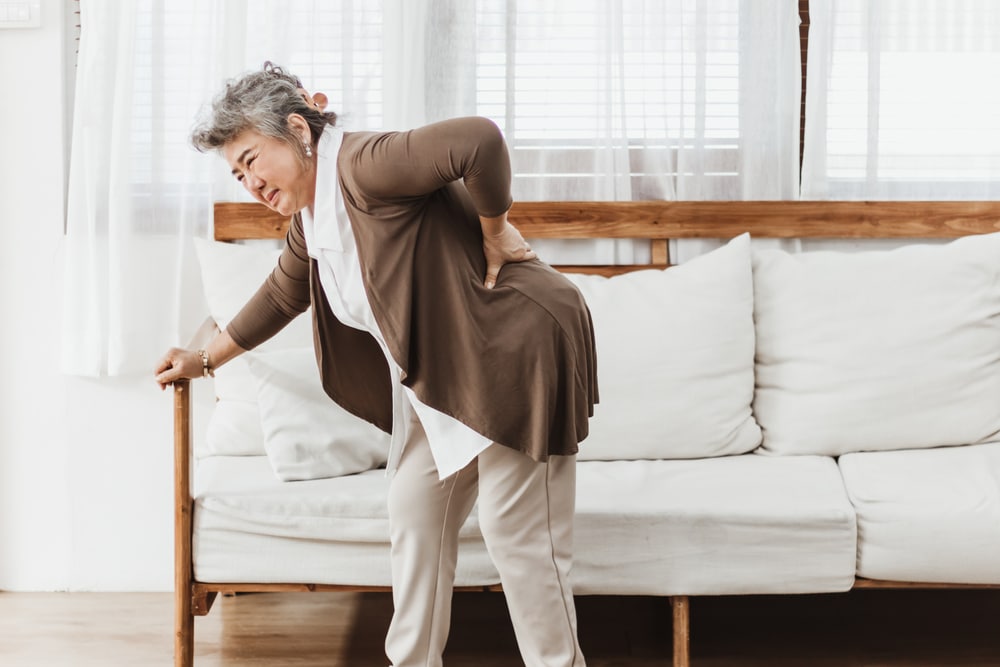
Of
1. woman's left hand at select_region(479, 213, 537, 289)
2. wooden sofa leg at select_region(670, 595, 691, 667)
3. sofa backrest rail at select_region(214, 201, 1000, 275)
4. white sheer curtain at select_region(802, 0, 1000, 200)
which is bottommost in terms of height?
wooden sofa leg at select_region(670, 595, 691, 667)

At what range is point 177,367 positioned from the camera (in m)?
1.88

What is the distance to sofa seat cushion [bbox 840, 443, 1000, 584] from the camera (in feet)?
6.41

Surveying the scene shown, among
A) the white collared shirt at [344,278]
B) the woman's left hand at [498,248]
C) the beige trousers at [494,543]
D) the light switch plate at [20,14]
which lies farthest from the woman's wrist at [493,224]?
the light switch plate at [20,14]

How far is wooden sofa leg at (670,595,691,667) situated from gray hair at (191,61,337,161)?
3.77 feet

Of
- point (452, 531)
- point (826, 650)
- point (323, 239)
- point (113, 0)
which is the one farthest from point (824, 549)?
point (113, 0)

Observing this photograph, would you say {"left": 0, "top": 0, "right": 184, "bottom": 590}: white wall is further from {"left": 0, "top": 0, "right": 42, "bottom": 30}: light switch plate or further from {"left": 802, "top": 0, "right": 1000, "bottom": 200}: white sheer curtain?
{"left": 802, "top": 0, "right": 1000, "bottom": 200}: white sheer curtain

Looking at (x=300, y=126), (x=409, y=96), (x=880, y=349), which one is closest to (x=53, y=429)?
(x=409, y=96)

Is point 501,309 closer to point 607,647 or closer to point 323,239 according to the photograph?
point 323,239

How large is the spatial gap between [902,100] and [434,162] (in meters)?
1.68

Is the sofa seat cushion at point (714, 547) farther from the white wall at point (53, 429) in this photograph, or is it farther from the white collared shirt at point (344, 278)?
the white wall at point (53, 429)

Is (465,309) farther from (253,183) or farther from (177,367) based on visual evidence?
(177,367)

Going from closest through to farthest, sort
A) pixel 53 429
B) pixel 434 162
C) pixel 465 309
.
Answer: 1. pixel 434 162
2. pixel 465 309
3. pixel 53 429

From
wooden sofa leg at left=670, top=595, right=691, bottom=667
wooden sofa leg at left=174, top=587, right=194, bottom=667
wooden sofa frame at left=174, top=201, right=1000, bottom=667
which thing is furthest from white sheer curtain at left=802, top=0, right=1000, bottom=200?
wooden sofa leg at left=174, top=587, right=194, bottom=667

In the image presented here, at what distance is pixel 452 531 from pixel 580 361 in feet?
Result: 1.40
